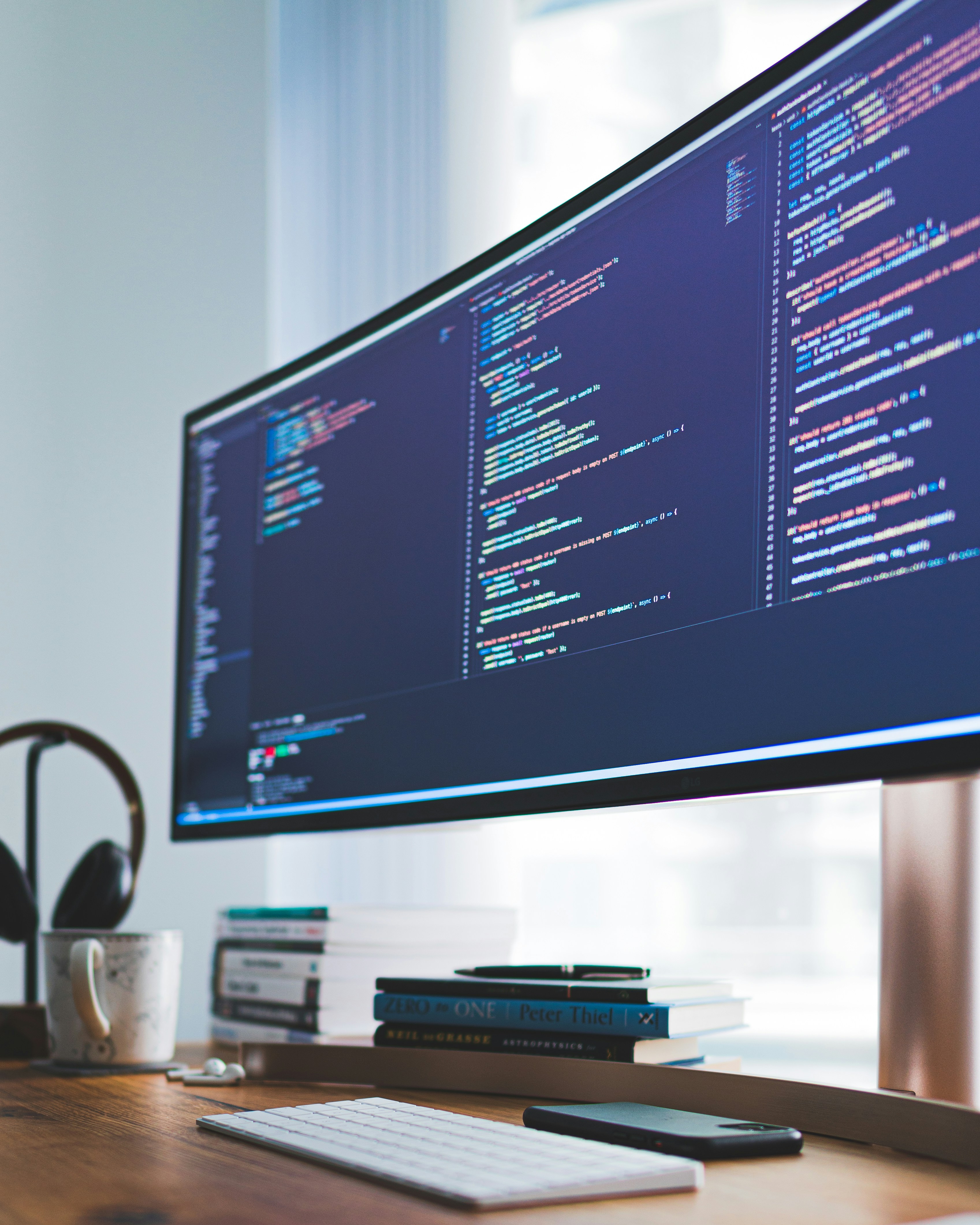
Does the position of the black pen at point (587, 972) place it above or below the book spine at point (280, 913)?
above

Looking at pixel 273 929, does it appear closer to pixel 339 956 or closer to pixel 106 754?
pixel 339 956

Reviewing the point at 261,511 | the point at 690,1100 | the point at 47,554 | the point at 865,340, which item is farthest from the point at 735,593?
the point at 47,554

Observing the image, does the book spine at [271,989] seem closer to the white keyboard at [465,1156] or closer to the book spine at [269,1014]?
the book spine at [269,1014]

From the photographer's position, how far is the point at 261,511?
46.9 inches

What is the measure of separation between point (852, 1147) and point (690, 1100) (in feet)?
0.36

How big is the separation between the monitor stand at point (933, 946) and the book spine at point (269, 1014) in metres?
0.54

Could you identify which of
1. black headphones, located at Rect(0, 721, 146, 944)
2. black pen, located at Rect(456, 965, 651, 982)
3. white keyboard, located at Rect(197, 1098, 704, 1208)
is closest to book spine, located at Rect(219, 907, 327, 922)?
black headphones, located at Rect(0, 721, 146, 944)

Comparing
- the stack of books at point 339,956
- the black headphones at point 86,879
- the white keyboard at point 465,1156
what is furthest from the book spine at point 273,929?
the white keyboard at point 465,1156

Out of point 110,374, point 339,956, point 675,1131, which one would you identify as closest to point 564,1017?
point 675,1131

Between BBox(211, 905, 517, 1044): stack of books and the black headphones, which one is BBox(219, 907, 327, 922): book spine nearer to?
BBox(211, 905, 517, 1044): stack of books

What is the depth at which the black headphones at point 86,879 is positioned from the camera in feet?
3.53

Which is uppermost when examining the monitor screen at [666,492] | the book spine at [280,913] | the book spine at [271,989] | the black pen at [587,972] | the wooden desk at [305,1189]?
the monitor screen at [666,492]

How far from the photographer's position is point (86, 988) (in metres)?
0.96

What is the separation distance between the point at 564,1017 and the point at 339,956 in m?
0.33
